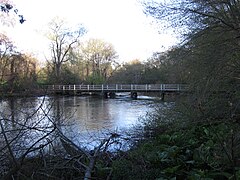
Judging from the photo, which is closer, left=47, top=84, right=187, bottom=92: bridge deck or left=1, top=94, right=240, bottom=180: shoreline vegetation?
left=1, top=94, right=240, bottom=180: shoreline vegetation

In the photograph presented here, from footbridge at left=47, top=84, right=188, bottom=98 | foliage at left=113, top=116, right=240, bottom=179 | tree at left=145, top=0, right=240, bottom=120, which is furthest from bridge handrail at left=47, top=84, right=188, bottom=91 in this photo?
foliage at left=113, top=116, right=240, bottom=179

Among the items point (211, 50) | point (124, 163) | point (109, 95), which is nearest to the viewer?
point (124, 163)

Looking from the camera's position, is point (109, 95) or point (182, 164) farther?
point (109, 95)

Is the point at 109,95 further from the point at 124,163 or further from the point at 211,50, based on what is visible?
the point at 124,163

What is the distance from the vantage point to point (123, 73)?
47.1m

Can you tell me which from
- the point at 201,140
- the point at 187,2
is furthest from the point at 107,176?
the point at 187,2

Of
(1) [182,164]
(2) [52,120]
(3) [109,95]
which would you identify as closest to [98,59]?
(3) [109,95]

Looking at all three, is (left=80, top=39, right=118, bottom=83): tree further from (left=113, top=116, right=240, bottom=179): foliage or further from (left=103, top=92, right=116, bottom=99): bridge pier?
(left=113, top=116, right=240, bottom=179): foliage

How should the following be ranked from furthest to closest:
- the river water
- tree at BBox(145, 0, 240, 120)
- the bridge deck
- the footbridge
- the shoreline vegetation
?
the footbridge
the bridge deck
tree at BBox(145, 0, 240, 120)
the river water
the shoreline vegetation

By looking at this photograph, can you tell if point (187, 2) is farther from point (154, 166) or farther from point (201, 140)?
point (154, 166)

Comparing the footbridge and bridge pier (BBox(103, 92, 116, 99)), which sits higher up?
the footbridge

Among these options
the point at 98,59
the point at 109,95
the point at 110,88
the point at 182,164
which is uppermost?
the point at 98,59

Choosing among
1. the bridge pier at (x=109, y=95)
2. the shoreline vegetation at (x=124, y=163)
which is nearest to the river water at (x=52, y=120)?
the shoreline vegetation at (x=124, y=163)

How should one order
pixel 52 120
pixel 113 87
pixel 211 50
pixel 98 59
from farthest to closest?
1. pixel 98 59
2. pixel 113 87
3. pixel 211 50
4. pixel 52 120
